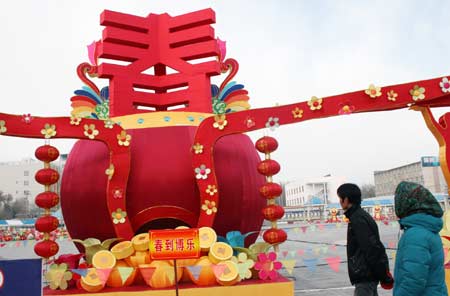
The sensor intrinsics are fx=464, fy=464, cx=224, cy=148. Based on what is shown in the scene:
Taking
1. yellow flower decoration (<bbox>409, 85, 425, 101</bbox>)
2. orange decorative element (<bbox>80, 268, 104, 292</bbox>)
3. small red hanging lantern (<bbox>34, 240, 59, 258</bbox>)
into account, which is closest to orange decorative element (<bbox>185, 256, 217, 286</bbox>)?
orange decorative element (<bbox>80, 268, 104, 292</bbox>)

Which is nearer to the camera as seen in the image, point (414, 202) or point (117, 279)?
point (414, 202)

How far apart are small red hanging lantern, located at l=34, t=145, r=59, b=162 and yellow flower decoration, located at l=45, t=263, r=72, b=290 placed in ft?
5.57

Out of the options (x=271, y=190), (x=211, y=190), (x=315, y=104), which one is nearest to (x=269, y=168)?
(x=271, y=190)

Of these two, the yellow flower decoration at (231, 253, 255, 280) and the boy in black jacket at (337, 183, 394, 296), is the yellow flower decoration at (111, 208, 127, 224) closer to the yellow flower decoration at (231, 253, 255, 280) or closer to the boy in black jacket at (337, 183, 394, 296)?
the yellow flower decoration at (231, 253, 255, 280)

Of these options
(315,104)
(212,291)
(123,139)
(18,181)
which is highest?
(18,181)

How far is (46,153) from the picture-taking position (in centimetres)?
736

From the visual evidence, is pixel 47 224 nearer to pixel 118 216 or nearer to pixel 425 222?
pixel 118 216

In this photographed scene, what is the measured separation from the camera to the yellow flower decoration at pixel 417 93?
24.8ft

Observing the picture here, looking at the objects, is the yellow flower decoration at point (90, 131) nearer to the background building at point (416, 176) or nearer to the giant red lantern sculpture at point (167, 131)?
the giant red lantern sculpture at point (167, 131)

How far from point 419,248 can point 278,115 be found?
16.3 feet

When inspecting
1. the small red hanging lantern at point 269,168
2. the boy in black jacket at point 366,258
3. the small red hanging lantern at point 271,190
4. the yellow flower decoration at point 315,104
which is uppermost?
the yellow flower decoration at point 315,104

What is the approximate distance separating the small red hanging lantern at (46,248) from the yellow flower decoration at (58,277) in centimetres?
33

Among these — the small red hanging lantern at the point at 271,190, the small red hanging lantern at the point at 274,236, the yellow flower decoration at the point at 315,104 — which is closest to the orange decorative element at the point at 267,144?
the small red hanging lantern at the point at 271,190

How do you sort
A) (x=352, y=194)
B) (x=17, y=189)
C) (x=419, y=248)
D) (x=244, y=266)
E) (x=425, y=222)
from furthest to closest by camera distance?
(x=17, y=189) → (x=244, y=266) → (x=352, y=194) → (x=425, y=222) → (x=419, y=248)
